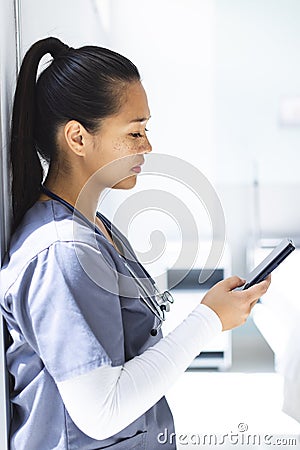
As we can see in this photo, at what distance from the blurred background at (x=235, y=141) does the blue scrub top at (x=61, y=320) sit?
16.9 inches

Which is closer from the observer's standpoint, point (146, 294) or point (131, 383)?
point (131, 383)

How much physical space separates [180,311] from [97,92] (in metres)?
0.62

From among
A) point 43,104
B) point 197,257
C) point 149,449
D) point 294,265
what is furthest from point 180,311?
point 43,104

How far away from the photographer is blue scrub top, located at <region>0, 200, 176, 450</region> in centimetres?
87

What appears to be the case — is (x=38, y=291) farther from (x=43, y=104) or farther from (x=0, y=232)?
(x=43, y=104)

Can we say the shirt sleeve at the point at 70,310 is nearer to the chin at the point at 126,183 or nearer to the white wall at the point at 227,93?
the chin at the point at 126,183

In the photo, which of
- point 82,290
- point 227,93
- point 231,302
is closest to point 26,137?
point 82,290

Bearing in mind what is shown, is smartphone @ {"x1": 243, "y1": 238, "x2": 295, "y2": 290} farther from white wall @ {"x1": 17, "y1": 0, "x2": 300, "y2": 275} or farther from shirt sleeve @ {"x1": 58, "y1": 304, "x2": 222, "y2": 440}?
white wall @ {"x1": 17, "y1": 0, "x2": 300, "y2": 275}

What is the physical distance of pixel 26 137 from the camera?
1.02m

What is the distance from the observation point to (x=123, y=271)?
99 centimetres

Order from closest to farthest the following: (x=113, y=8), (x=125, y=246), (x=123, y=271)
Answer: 1. (x=123, y=271)
2. (x=125, y=246)
3. (x=113, y=8)

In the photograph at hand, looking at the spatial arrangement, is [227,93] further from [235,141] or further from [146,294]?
[146,294]

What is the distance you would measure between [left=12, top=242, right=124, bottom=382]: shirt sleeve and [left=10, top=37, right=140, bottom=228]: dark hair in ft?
0.58

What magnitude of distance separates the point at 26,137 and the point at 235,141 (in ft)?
1.92
